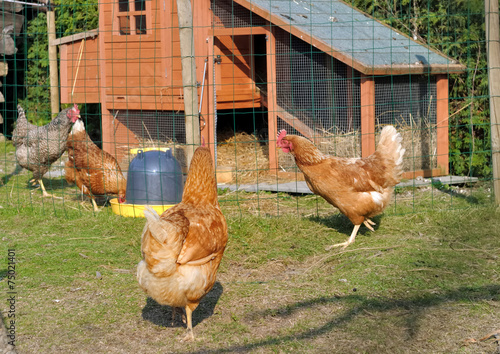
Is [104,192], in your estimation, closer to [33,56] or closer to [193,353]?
[193,353]

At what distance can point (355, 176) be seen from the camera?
4973mm

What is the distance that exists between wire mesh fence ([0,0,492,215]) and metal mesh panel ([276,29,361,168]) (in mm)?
15

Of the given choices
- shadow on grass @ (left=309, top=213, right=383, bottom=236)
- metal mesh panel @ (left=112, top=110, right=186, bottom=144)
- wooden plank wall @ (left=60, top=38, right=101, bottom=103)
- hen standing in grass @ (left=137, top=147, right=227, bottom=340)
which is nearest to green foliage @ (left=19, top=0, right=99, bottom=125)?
wooden plank wall @ (left=60, top=38, right=101, bottom=103)

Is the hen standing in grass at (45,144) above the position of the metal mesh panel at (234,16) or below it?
below

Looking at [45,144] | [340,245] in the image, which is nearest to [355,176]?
[340,245]

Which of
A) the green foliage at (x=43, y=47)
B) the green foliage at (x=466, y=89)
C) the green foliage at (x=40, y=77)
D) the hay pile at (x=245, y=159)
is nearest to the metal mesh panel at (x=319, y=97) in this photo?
the hay pile at (x=245, y=159)

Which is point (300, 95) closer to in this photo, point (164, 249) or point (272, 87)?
point (272, 87)

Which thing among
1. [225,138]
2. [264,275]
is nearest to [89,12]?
[225,138]

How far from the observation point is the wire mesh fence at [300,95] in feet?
21.9

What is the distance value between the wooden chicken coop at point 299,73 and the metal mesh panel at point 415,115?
14 millimetres

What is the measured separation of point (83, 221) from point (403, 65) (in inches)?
176

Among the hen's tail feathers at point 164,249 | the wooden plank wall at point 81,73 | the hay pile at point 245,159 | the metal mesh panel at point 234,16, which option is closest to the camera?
the hen's tail feathers at point 164,249

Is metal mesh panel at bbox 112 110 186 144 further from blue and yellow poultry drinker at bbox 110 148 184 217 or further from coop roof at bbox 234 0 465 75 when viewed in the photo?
blue and yellow poultry drinker at bbox 110 148 184 217

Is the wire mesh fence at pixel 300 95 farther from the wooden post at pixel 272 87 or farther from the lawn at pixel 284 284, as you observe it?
the lawn at pixel 284 284
